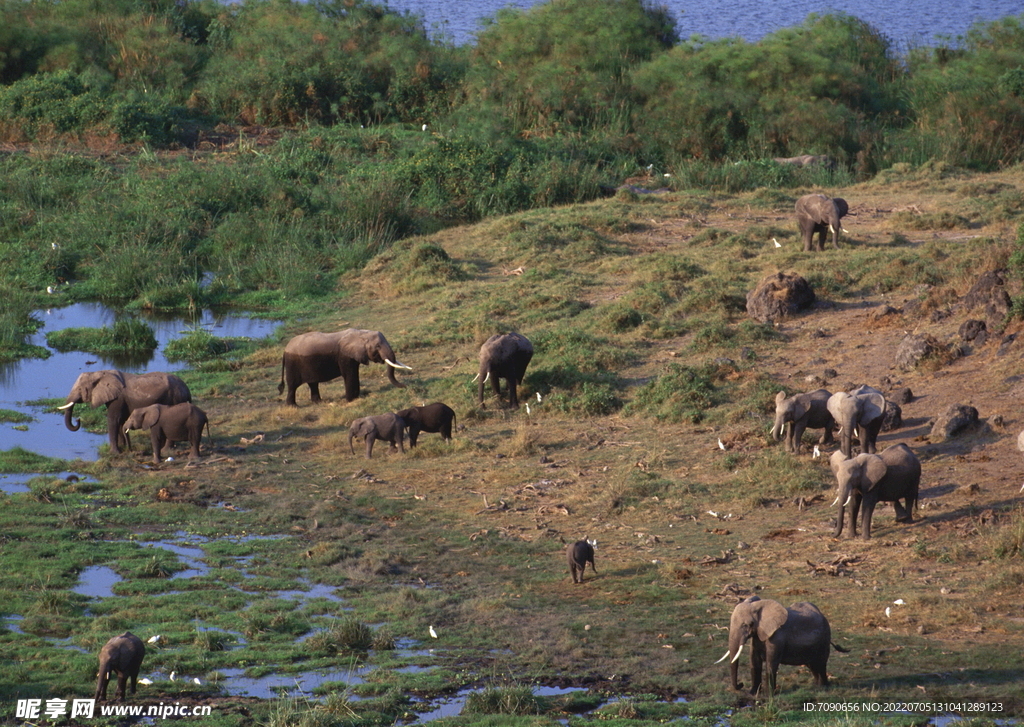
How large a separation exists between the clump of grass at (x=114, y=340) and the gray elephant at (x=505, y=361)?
21.3ft

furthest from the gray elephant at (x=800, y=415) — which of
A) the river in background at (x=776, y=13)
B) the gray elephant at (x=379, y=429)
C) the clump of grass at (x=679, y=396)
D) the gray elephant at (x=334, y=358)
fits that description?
the river in background at (x=776, y=13)

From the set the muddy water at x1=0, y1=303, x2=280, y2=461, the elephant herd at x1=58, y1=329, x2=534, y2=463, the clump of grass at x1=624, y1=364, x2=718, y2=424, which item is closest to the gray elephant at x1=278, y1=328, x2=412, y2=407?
the elephant herd at x1=58, y1=329, x2=534, y2=463

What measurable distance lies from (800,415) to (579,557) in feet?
11.0

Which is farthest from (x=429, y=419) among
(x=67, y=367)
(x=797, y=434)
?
(x=67, y=367)

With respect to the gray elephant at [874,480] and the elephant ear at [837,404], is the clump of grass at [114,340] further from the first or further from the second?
the gray elephant at [874,480]

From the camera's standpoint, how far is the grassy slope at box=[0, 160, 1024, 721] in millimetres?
9258

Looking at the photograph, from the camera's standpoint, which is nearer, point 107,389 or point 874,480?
point 874,480

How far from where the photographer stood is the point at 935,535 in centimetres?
1074

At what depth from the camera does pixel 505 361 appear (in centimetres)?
1497

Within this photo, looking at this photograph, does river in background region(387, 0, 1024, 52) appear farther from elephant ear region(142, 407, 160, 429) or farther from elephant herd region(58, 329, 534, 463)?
elephant ear region(142, 407, 160, 429)

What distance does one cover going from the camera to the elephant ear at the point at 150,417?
46.2 ft

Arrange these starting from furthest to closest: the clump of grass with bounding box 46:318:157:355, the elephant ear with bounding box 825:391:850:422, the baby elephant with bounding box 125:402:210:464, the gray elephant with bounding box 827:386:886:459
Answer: the clump of grass with bounding box 46:318:157:355 → the baby elephant with bounding box 125:402:210:464 → the elephant ear with bounding box 825:391:850:422 → the gray elephant with bounding box 827:386:886:459

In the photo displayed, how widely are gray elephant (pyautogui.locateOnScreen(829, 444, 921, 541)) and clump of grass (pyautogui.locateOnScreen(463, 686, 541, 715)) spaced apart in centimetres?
370

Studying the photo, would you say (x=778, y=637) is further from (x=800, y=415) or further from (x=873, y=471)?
(x=800, y=415)
